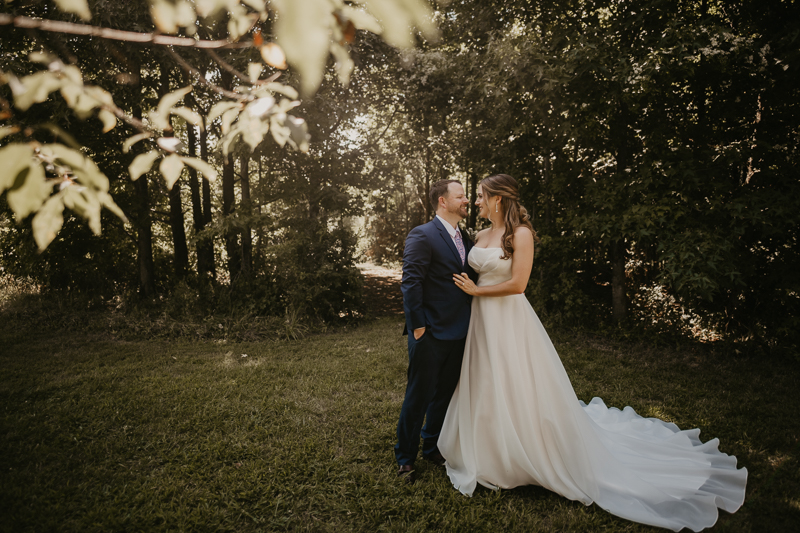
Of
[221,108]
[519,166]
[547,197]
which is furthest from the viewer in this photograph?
[519,166]

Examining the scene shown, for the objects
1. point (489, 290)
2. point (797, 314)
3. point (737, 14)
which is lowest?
point (797, 314)

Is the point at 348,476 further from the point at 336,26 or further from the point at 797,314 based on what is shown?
the point at 797,314

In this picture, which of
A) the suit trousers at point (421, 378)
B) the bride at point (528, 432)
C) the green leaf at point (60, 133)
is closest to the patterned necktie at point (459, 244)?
the bride at point (528, 432)

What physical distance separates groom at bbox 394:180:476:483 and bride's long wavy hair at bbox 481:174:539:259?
0.26 m

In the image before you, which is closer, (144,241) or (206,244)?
(144,241)

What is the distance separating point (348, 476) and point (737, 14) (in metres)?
7.80

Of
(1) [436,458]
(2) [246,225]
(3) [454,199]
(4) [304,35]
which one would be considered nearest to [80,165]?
(4) [304,35]

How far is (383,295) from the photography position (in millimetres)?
12508

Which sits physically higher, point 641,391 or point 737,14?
point 737,14

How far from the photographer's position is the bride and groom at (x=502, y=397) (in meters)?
3.13

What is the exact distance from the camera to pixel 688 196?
6066 mm

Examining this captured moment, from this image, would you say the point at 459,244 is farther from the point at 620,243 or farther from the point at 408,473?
the point at 620,243

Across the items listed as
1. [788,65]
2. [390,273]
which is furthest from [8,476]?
[390,273]

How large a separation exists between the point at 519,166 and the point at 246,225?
17.4 ft
